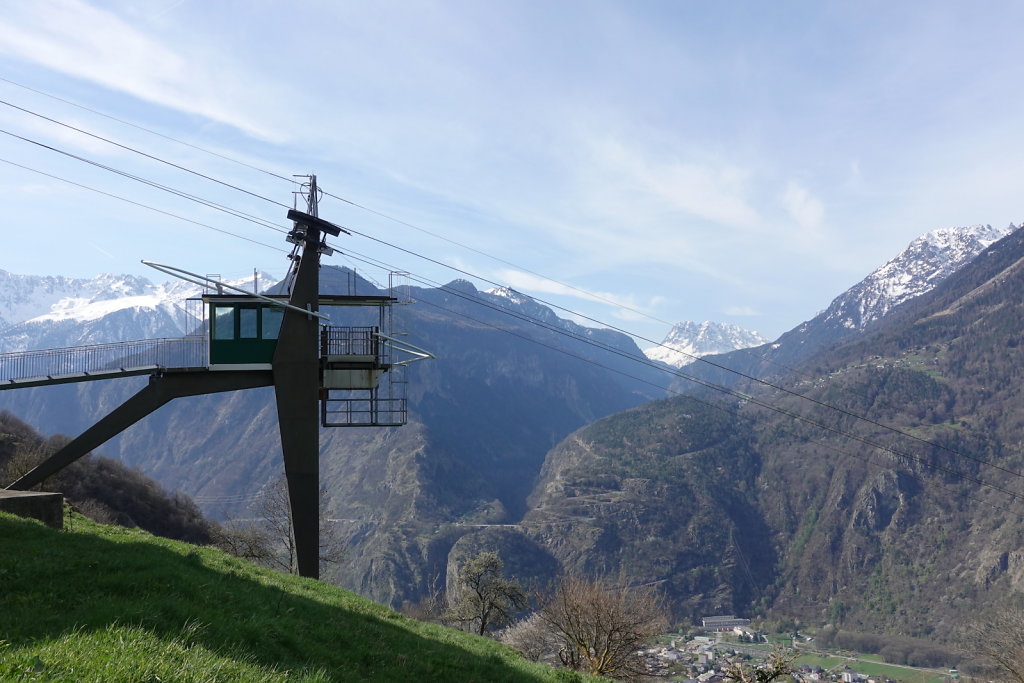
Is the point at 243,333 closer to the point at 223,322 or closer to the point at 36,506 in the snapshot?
the point at 223,322

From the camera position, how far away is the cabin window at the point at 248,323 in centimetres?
2581

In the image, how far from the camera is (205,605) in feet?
36.3

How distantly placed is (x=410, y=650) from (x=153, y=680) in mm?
7344

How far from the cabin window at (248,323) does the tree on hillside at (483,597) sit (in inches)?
958

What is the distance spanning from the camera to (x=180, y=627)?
376 inches

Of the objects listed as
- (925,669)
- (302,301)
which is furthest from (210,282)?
(925,669)

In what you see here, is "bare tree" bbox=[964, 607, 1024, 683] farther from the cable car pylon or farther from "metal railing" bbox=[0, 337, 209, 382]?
"metal railing" bbox=[0, 337, 209, 382]

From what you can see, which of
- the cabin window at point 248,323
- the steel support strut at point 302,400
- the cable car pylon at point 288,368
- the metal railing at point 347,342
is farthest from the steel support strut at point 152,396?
the metal railing at point 347,342

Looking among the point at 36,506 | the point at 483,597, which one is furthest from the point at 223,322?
the point at 483,597

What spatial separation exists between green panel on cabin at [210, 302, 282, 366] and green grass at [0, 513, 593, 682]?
9.54 meters

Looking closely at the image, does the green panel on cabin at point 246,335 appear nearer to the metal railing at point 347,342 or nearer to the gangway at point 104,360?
the gangway at point 104,360

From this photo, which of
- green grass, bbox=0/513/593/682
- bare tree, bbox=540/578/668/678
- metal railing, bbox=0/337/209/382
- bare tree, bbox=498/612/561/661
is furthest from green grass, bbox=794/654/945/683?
green grass, bbox=0/513/593/682

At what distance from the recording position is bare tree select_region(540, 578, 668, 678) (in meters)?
31.7

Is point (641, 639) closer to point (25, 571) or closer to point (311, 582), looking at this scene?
point (311, 582)
